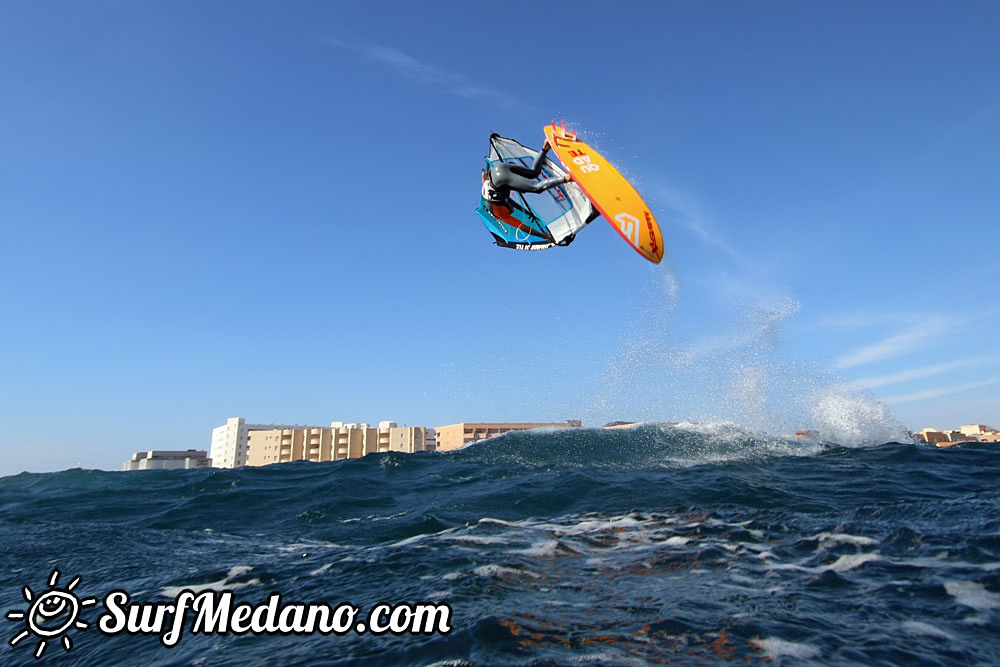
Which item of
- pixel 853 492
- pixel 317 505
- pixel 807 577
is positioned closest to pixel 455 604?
pixel 807 577

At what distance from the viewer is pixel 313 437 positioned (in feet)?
334

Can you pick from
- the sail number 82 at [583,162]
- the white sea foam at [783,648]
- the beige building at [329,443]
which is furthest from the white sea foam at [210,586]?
the beige building at [329,443]

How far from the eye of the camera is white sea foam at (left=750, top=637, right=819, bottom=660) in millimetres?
4062

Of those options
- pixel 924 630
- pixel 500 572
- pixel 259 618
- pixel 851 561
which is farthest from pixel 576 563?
pixel 259 618

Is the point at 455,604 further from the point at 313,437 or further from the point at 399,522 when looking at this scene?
the point at 313,437

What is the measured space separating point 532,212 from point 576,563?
7974 millimetres

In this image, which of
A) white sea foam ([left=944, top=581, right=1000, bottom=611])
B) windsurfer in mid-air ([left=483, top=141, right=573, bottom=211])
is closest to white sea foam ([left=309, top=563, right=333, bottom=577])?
white sea foam ([left=944, top=581, right=1000, bottom=611])

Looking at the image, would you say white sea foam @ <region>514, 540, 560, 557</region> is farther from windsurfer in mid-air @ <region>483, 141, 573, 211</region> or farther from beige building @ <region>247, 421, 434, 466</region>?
beige building @ <region>247, 421, 434, 466</region>

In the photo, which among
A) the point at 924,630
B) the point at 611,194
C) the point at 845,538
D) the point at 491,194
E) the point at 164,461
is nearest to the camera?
the point at 924,630

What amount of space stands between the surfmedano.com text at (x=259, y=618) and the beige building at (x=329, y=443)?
308 feet

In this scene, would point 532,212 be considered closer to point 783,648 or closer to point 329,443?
point 783,648

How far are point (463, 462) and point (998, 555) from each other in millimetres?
16459

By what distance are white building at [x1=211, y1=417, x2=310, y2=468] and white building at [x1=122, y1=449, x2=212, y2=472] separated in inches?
413

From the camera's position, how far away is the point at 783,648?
418 cm
